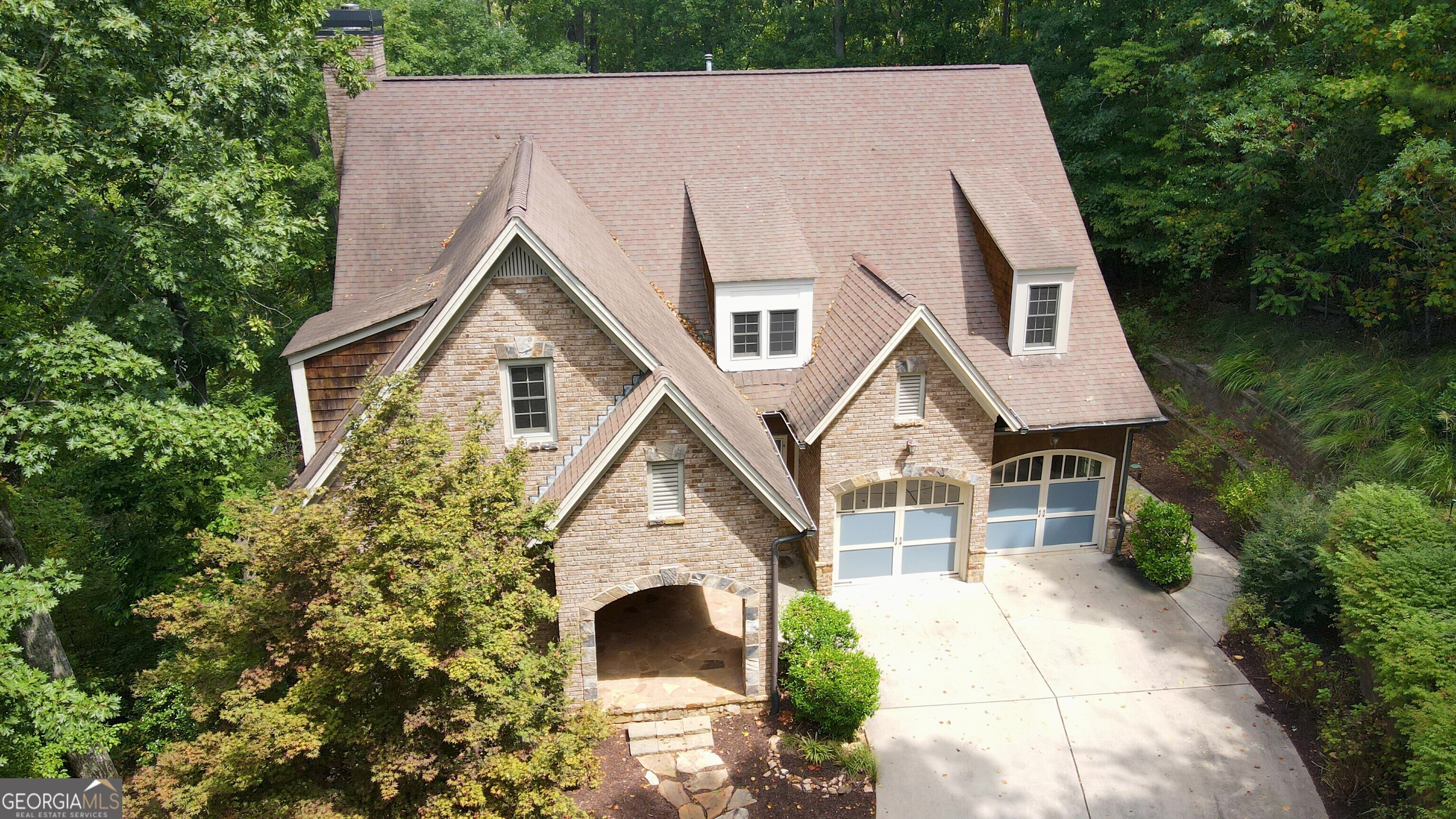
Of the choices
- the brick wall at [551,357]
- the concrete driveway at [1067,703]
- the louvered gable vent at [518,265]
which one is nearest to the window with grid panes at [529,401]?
the brick wall at [551,357]

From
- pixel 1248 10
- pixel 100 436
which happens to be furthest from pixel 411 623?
pixel 1248 10

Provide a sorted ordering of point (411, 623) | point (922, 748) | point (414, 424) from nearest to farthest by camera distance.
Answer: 1. point (411, 623)
2. point (414, 424)
3. point (922, 748)

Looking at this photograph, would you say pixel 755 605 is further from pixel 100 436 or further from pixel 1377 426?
pixel 1377 426

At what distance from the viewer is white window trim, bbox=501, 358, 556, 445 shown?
15195mm

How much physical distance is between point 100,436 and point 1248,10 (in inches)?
1012

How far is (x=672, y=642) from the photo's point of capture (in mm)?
17062

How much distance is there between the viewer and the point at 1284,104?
70.2ft

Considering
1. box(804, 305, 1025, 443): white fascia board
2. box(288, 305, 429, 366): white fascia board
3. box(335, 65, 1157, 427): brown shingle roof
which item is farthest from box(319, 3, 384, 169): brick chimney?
box(804, 305, 1025, 443): white fascia board

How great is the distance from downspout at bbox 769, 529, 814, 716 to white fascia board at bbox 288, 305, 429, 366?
722 cm

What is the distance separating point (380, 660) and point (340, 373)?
739 cm

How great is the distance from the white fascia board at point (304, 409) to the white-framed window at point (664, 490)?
6.19 meters

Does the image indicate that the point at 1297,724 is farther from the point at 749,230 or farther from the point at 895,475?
the point at 749,230

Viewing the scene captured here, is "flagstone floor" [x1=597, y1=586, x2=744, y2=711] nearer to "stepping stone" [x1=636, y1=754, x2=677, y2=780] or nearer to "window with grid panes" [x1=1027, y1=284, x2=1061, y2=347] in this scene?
"stepping stone" [x1=636, y1=754, x2=677, y2=780]

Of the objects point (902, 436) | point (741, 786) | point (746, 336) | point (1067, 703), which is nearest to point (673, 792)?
point (741, 786)
